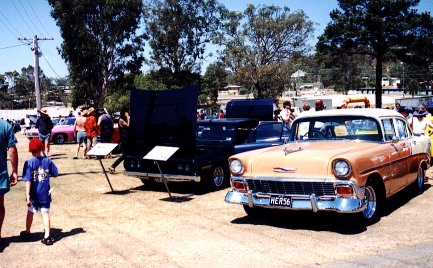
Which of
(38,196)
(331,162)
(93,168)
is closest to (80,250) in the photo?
(38,196)

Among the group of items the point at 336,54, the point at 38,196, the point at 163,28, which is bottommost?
the point at 38,196

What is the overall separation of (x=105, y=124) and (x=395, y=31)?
3240cm

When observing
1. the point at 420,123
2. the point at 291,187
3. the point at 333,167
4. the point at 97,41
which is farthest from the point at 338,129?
the point at 97,41

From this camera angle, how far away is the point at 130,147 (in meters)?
9.89

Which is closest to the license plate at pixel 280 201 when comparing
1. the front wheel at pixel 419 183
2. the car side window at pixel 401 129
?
the car side window at pixel 401 129

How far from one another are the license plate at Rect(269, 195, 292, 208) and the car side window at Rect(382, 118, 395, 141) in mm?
2089

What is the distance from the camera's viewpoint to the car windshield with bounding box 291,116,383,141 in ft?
23.5

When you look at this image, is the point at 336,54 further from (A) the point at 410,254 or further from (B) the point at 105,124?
(A) the point at 410,254

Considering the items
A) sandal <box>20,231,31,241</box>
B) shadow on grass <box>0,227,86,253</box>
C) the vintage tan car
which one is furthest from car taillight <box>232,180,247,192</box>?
sandal <box>20,231,31,241</box>

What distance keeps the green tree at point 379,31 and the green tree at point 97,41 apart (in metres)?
17.3

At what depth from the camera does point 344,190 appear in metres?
5.84

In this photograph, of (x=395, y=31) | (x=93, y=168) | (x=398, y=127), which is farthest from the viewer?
(x=395, y=31)

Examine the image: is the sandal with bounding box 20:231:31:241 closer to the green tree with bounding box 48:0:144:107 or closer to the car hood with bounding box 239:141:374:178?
the car hood with bounding box 239:141:374:178

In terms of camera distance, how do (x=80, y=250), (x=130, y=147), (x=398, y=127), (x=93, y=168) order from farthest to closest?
(x=93, y=168)
(x=130, y=147)
(x=398, y=127)
(x=80, y=250)
